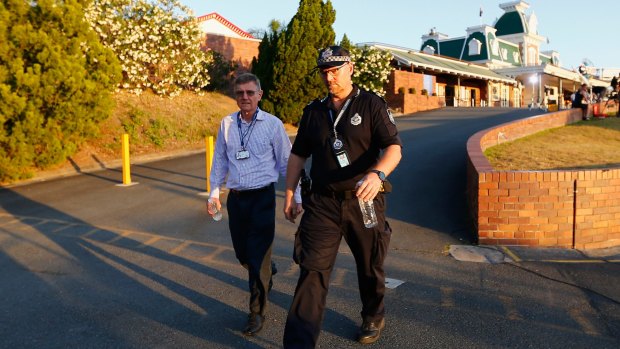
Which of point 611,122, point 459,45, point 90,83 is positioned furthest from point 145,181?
point 459,45

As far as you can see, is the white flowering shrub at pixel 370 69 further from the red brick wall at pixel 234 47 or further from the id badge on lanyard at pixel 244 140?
the id badge on lanyard at pixel 244 140

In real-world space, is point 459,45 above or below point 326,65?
above

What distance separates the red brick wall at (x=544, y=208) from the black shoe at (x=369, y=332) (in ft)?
9.28

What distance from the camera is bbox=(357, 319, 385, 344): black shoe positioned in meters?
3.58

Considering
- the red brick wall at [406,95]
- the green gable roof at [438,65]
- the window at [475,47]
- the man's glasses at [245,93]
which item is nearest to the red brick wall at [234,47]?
the red brick wall at [406,95]

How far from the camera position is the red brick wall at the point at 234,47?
2328cm

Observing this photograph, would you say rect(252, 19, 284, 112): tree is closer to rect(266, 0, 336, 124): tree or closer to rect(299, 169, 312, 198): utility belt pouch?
rect(266, 0, 336, 124): tree

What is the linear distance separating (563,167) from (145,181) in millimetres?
7894

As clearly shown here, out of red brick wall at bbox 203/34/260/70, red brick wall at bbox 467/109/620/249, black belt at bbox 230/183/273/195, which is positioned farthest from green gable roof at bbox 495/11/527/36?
black belt at bbox 230/183/273/195

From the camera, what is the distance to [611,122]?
16.9 meters

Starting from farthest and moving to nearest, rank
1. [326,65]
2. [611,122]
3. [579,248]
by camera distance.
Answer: [611,122], [579,248], [326,65]

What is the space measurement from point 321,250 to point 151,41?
15.3m

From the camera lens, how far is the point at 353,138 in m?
3.29

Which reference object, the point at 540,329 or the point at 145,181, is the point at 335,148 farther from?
the point at 145,181
